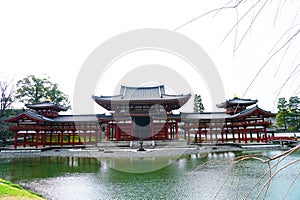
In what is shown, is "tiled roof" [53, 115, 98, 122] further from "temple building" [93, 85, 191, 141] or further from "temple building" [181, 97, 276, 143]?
"temple building" [181, 97, 276, 143]

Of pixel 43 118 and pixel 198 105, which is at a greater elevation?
pixel 198 105

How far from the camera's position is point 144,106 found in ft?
62.2

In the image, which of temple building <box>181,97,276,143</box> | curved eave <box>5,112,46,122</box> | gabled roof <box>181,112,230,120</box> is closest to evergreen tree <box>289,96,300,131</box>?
temple building <box>181,97,276,143</box>

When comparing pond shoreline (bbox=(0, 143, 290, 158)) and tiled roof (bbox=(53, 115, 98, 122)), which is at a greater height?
tiled roof (bbox=(53, 115, 98, 122))

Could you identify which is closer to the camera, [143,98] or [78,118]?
[143,98]

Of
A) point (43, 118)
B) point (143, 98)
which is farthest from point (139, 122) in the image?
point (43, 118)

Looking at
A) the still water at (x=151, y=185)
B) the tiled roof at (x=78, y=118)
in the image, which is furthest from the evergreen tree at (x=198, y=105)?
the still water at (x=151, y=185)

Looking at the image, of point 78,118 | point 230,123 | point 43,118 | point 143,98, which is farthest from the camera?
point 230,123

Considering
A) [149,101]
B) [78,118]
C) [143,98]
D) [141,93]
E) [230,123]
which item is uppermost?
[141,93]

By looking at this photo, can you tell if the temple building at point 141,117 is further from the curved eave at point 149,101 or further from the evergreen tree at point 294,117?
the evergreen tree at point 294,117

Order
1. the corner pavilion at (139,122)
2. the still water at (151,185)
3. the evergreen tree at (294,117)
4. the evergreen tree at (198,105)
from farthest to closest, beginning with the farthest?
1. the evergreen tree at (198,105)
2. the evergreen tree at (294,117)
3. the corner pavilion at (139,122)
4. the still water at (151,185)

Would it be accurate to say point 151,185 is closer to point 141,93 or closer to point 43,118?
point 43,118

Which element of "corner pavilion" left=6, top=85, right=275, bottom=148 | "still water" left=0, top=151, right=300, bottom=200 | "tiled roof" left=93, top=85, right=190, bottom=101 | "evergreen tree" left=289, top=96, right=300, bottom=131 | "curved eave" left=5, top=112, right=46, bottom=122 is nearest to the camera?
"still water" left=0, top=151, right=300, bottom=200

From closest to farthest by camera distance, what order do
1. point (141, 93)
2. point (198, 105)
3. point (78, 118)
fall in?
point (78, 118) < point (141, 93) < point (198, 105)
